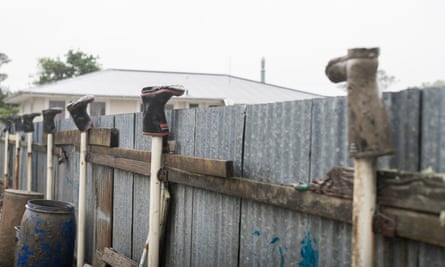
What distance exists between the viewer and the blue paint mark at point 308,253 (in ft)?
7.50

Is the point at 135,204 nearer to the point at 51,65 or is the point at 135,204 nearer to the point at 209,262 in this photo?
the point at 209,262

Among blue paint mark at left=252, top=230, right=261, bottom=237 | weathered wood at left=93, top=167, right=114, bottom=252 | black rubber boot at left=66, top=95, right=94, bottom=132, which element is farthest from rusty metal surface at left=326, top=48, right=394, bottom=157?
black rubber boot at left=66, top=95, right=94, bottom=132

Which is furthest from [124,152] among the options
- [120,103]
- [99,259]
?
[120,103]

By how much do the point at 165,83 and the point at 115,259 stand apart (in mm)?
17599

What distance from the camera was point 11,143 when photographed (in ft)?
36.7

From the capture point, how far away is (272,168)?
2.59 meters

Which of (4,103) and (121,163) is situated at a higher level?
(4,103)

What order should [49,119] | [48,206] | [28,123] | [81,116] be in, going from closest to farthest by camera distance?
[81,116] → [48,206] → [49,119] → [28,123]

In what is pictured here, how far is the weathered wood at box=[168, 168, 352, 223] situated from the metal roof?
14.2m

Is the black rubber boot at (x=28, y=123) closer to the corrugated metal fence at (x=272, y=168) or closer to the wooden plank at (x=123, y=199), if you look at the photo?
the wooden plank at (x=123, y=199)

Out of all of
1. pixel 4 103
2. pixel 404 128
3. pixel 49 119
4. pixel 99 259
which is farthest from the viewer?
pixel 4 103

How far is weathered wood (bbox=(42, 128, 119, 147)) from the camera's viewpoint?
4.82m

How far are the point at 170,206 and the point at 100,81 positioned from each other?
17883 millimetres

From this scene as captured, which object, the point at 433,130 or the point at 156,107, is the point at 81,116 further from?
the point at 433,130
